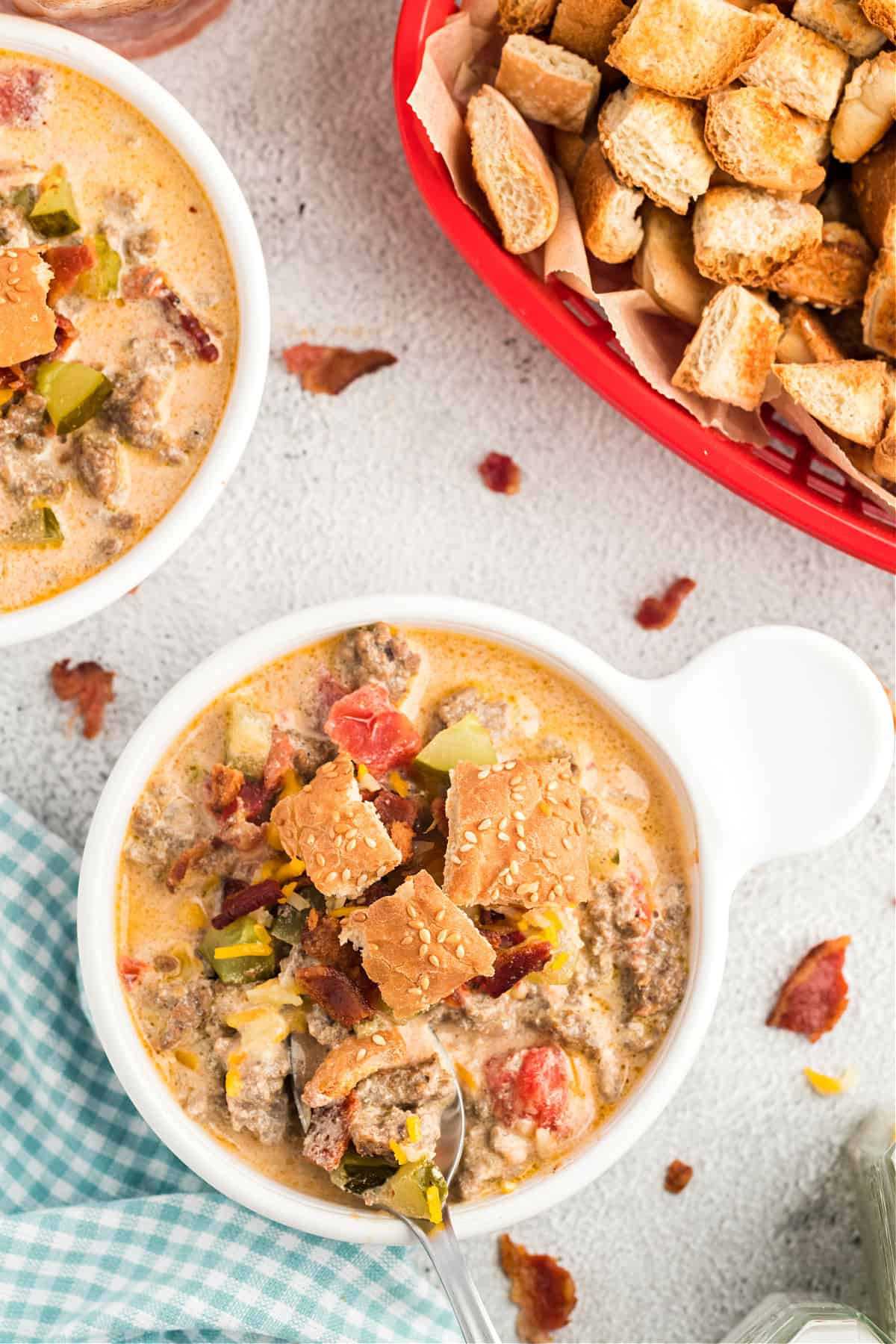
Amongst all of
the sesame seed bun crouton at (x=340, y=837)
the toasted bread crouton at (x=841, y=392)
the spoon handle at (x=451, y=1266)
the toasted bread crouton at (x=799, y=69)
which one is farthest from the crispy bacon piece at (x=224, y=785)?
the toasted bread crouton at (x=799, y=69)

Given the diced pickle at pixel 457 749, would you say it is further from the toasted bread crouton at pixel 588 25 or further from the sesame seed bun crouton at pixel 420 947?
the toasted bread crouton at pixel 588 25

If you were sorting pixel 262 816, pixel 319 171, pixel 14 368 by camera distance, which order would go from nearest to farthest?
pixel 14 368
pixel 262 816
pixel 319 171

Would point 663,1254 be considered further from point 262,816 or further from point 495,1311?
point 262,816

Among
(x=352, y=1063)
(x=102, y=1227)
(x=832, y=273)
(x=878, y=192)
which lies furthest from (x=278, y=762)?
(x=878, y=192)

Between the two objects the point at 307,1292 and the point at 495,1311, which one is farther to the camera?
the point at 495,1311

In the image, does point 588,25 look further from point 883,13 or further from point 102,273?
point 102,273

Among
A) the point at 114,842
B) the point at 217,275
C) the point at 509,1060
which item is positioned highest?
the point at 217,275

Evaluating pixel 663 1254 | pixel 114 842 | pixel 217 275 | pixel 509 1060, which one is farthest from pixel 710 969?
pixel 217 275
